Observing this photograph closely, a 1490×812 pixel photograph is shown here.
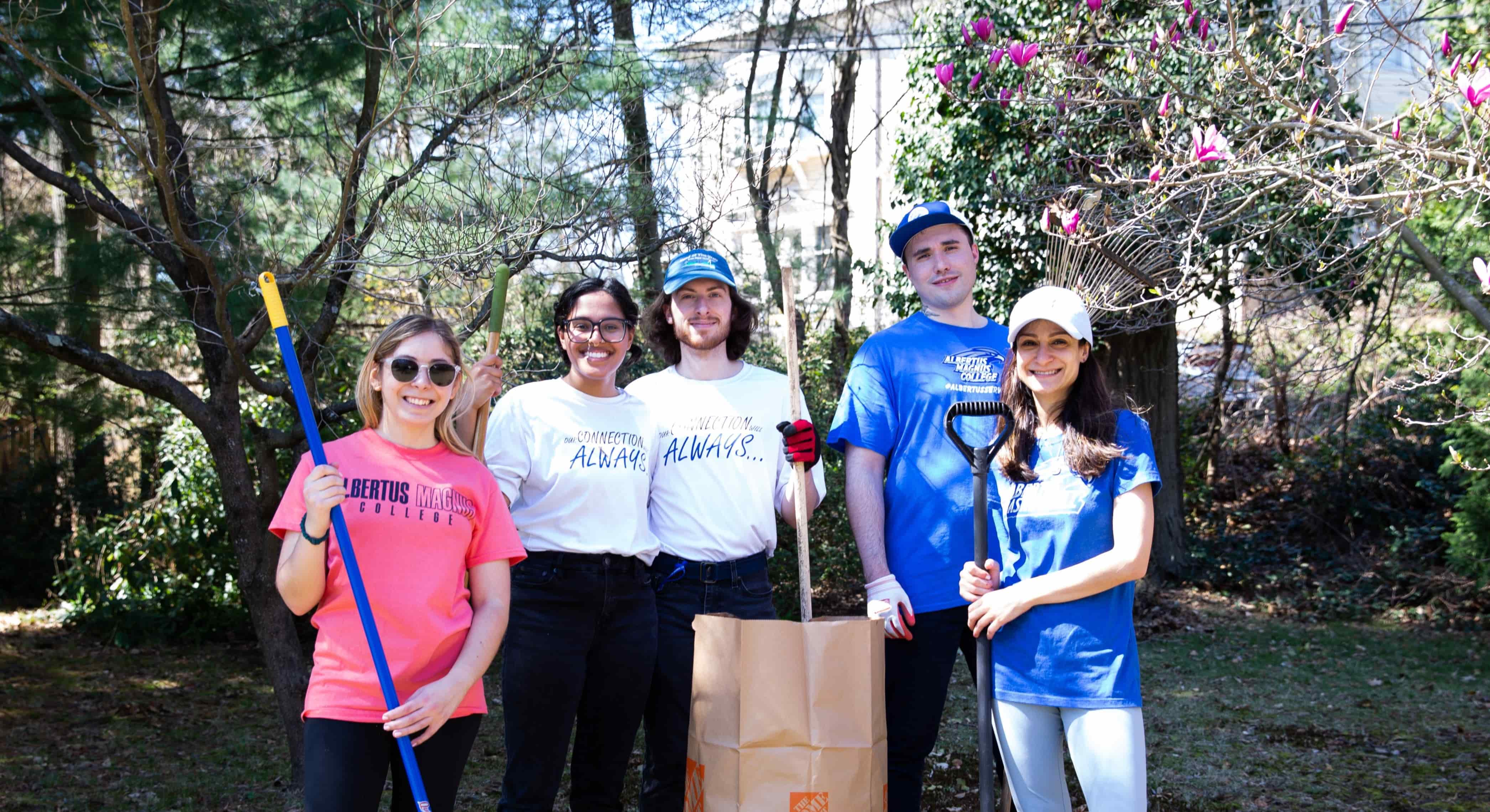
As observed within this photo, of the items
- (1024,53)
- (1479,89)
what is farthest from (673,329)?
(1479,89)

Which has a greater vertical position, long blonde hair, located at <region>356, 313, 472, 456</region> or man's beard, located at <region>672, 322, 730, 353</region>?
man's beard, located at <region>672, 322, 730, 353</region>

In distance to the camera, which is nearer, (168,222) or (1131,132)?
(168,222)

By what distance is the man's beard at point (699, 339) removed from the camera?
9.20 ft

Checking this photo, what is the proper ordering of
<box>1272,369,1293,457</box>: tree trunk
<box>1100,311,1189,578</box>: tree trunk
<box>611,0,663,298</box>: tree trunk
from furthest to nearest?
<box>1272,369,1293,457</box>: tree trunk → <box>1100,311,1189,578</box>: tree trunk → <box>611,0,663,298</box>: tree trunk

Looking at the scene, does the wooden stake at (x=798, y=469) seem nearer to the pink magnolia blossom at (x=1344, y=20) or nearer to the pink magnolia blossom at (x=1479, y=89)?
the pink magnolia blossom at (x=1479, y=89)

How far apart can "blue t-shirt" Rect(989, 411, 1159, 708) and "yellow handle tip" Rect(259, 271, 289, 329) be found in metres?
1.62

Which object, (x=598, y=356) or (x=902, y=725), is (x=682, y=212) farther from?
(x=902, y=725)

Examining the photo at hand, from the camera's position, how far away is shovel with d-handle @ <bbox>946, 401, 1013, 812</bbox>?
2402 millimetres

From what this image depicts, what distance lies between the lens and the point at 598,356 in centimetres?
274

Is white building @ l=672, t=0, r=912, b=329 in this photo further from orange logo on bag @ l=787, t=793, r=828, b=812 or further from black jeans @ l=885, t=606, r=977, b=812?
orange logo on bag @ l=787, t=793, r=828, b=812

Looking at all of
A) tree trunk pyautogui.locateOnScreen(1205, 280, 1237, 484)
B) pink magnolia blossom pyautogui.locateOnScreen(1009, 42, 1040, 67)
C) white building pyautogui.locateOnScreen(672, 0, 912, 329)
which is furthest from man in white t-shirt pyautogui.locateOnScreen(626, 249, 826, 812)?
tree trunk pyautogui.locateOnScreen(1205, 280, 1237, 484)

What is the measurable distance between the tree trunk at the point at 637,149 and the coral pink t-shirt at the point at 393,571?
2363 mm

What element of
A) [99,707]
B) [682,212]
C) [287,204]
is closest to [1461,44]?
[682,212]

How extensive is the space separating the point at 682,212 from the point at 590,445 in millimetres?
2311
